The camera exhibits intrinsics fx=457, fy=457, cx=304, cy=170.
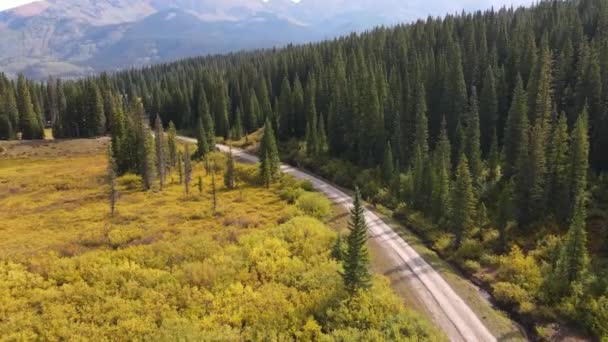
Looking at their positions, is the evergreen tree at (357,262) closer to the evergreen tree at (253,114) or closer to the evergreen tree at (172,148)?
the evergreen tree at (172,148)

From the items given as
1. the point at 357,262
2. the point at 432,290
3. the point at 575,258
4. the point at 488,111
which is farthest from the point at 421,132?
the point at 357,262

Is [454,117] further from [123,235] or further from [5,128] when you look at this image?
[5,128]

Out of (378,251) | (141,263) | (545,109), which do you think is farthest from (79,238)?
(545,109)

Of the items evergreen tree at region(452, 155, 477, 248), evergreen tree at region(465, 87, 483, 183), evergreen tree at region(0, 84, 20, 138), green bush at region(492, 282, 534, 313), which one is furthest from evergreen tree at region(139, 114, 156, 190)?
evergreen tree at region(0, 84, 20, 138)

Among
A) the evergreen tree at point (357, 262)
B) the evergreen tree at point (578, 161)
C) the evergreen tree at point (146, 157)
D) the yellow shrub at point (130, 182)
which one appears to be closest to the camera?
the evergreen tree at point (357, 262)

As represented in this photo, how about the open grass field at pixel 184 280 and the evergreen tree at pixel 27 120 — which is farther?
the evergreen tree at pixel 27 120

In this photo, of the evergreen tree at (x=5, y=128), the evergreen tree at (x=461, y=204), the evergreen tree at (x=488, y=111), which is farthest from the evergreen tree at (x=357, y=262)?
the evergreen tree at (x=5, y=128)

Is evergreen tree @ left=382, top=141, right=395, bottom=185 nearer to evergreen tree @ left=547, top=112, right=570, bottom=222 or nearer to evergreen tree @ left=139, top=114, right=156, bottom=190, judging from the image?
evergreen tree @ left=547, top=112, right=570, bottom=222
